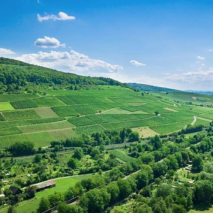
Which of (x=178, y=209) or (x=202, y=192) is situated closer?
(x=178, y=209)

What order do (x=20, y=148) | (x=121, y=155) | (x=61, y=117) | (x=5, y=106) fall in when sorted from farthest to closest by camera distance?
1. (x=61, y=117)
2. (x=5, y=106)
3. (x=121, y=155)
4. (x=20, y=148)

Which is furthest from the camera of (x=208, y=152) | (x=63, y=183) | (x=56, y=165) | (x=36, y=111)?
(x=36, y=111)

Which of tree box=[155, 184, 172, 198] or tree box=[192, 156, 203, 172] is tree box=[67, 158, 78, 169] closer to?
tree box=[155, 184, 172, 198]

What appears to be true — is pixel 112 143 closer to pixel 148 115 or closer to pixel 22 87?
pixel 148 115

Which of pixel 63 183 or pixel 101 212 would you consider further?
pixel 63 183

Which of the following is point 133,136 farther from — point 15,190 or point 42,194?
point 15,190

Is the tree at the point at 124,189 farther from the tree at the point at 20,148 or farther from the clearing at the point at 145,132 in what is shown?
the clearing at the point at 145,132

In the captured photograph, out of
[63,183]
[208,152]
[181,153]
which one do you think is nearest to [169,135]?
[208,152]

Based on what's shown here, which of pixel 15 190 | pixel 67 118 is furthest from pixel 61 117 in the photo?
pixel 15 190
